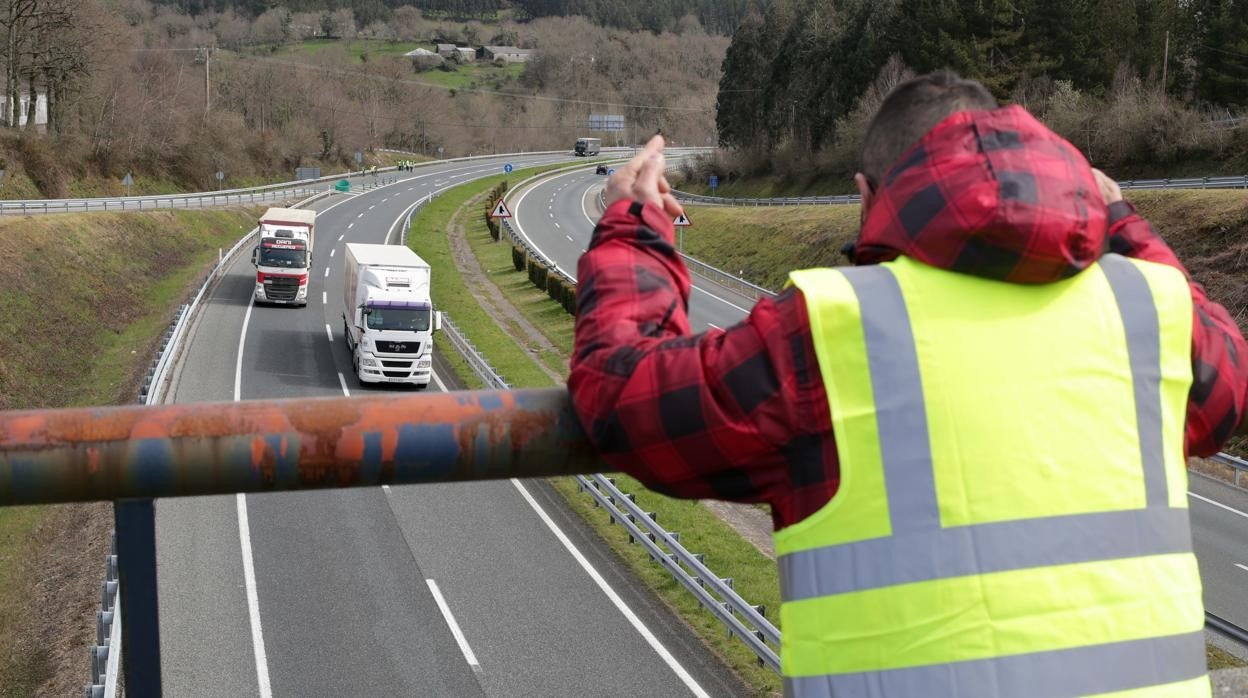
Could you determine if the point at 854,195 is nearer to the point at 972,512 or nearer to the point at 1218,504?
the point at 1218,504

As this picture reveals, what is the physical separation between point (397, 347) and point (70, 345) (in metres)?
13.2

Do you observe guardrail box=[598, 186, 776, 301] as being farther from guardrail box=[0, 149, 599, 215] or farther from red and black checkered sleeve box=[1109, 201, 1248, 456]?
red and black checkered sleeve box=[1109, 201, 1248, 456]

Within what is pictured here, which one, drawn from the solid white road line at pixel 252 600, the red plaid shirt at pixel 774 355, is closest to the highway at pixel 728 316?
the red plaid shirt at pixel 774 355

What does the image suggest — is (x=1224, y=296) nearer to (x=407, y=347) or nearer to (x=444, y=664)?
(x=407, y=347)

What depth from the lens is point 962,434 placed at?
183 centimetres

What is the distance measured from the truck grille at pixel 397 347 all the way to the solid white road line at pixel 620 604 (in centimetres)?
999

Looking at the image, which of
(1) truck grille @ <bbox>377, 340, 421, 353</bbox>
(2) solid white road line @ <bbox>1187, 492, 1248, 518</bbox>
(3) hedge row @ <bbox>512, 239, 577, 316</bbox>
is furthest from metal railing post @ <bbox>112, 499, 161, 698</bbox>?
(3) hedge row @ <bbox>512, 239, 577, 316</bbox>

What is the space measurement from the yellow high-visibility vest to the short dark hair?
0.30 metres

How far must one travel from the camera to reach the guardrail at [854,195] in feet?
150

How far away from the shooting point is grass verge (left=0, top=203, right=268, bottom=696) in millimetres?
18156

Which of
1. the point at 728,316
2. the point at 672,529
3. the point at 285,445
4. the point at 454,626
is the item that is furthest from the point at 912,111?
the point at 728,316

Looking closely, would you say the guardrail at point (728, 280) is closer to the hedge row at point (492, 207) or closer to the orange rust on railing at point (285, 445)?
the hedge row at point (492, 207)

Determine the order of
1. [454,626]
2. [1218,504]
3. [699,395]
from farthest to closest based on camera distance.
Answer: [1218,504] < [454,626] < [699,395]

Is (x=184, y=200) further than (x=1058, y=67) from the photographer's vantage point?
Yes
